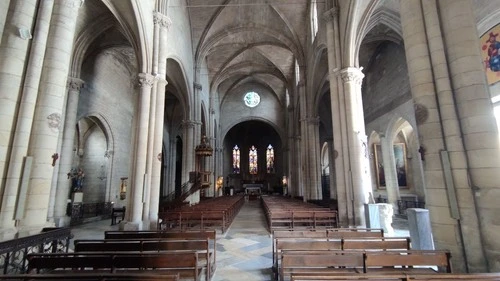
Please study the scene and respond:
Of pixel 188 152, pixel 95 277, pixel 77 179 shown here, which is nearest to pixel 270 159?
pixel 188 152

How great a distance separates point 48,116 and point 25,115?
373mm

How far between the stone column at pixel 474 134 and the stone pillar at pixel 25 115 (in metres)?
7.48

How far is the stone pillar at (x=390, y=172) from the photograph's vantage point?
50.6ft

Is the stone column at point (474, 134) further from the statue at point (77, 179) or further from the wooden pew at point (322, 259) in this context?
the statue at point (77, 179)

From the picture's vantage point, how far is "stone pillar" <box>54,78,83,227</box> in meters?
10.5

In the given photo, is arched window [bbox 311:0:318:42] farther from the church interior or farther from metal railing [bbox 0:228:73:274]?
metal railing [bbox 0:228:73:274]

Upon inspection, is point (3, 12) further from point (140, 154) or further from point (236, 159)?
point (236, 159)

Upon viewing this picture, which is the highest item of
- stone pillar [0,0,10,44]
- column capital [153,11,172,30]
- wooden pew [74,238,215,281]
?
column capital [153,11,172,30]

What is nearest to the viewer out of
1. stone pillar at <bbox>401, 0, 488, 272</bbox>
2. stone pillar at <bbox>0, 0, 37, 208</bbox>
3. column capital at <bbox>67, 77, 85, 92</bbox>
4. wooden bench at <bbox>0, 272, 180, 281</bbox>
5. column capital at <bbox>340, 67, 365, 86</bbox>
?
wooden bench at <bbox>0, 272, 180, 281</bbox>

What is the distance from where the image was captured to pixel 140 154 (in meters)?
8.93

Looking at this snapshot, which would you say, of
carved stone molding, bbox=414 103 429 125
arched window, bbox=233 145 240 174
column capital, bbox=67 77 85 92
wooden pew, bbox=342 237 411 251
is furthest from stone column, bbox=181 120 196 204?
arched window, bbox=233 145 240 174

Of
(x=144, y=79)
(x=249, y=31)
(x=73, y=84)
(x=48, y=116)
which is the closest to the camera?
(x=48, y=116)

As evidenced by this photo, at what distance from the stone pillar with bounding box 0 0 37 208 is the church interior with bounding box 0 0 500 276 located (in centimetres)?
2

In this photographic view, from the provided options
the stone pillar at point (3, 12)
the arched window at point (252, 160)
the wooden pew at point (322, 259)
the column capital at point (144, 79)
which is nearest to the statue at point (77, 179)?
the column capital at point (144, 79)
